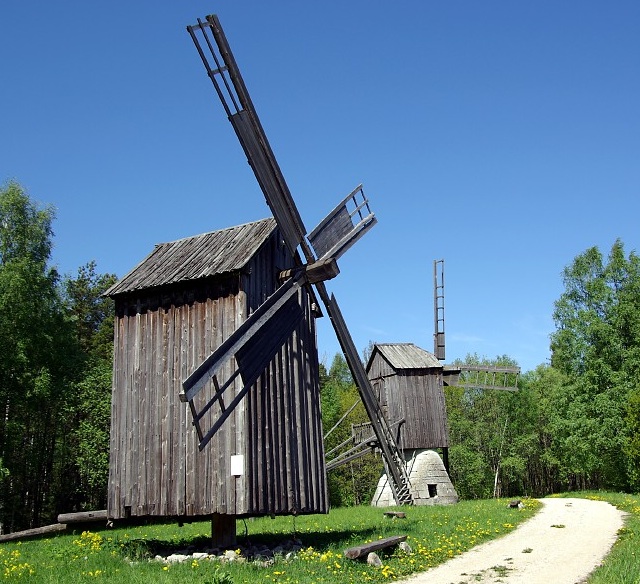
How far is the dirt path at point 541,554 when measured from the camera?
11180mm

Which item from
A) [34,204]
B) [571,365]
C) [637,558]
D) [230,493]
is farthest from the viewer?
[571,365]

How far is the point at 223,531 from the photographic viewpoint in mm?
14664

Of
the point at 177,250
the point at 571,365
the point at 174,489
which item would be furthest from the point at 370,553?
the point at 571,365

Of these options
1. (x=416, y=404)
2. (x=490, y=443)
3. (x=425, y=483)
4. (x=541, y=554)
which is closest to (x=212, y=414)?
(x=541, y=554)

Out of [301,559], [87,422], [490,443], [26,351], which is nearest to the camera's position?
[301,559]

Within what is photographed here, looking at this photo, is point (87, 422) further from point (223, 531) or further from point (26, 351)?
point (223, 531)

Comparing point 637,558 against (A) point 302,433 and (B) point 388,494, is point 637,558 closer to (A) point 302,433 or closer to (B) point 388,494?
(A) point 302,433

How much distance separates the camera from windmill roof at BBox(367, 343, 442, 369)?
33.2 meters

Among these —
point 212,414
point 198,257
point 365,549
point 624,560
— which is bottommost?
point 624,560

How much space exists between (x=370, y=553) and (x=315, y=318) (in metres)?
6.62

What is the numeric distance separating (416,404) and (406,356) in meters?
2.61

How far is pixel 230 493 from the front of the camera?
1334cm

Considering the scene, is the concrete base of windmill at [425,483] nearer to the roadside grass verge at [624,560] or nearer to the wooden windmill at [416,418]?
the wooden windmill at [416,418]

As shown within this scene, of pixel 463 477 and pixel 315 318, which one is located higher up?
pixel 315 318
